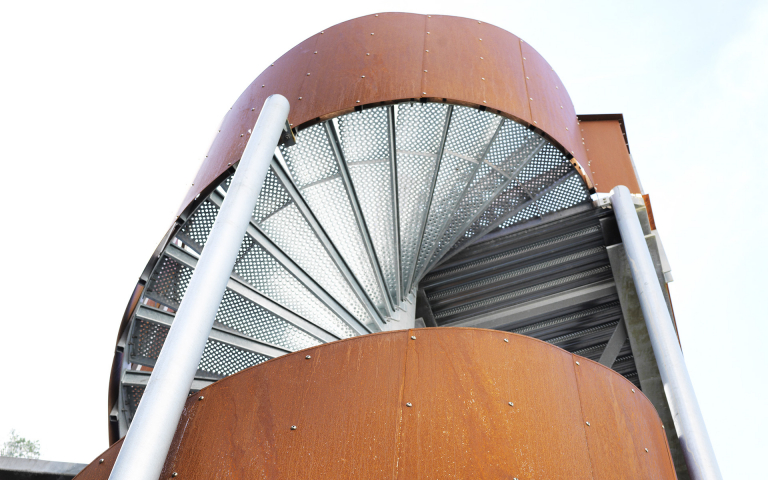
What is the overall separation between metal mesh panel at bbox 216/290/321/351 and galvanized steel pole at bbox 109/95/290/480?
234 cm

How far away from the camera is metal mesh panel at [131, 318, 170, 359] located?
737 cm

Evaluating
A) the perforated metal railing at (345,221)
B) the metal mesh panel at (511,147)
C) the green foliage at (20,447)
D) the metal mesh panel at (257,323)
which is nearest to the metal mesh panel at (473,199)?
the perforated metal railing at (345,221)

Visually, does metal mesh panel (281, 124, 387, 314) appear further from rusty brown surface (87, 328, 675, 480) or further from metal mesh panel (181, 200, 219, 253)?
rusty brown surface (87, 328, 675, 480)

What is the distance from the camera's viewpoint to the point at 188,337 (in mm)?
4141

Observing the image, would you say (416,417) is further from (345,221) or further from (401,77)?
(401,77)

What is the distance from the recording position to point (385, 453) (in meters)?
3.87

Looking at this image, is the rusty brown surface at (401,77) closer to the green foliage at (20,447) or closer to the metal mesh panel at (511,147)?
the metal mesh panel at (511,147)

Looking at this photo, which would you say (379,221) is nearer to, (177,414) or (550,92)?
(550,92)

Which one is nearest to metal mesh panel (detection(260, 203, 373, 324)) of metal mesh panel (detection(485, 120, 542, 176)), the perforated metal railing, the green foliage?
the perforated metal railing

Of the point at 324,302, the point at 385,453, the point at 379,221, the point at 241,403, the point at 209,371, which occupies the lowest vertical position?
the point at 385,453

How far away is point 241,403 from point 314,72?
14.7 ft

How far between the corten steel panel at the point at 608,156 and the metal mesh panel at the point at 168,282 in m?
5.54

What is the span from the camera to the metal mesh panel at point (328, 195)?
724 centimetres

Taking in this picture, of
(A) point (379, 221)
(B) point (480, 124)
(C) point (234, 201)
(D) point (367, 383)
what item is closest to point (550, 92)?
(B) point (480, 124)
